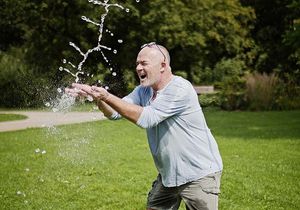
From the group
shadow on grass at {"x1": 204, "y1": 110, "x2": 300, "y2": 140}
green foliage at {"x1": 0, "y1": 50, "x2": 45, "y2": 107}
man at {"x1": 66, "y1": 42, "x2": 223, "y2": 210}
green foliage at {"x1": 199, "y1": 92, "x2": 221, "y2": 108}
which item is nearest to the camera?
man at {"x1": 66, "y1": 42, "x2": 223, "y2": 210}

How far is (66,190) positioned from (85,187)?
29cm

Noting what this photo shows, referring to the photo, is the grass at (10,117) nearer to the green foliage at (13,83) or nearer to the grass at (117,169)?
the green foliage at (13,83)

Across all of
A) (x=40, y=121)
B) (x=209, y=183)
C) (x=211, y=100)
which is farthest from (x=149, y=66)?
(x=211, y=100)

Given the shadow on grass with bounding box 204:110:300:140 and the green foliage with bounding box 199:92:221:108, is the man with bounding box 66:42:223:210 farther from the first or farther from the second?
the green foliage with bounding box 199:92:221:108

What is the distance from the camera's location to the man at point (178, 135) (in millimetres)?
3496

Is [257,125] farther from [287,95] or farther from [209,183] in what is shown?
[209,183]

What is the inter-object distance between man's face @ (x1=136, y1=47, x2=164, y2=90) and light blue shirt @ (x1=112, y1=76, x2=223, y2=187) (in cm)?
11

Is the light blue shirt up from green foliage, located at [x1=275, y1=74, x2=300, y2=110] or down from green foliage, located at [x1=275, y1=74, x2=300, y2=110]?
up

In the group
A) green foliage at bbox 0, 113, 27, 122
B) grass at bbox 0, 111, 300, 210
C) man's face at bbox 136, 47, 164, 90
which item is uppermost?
man's face at bbox 136, 47, 164, 90

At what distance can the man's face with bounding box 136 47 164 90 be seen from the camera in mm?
3512

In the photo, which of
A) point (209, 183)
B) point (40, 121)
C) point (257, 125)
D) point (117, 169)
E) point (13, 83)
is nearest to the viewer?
point (209, 183)

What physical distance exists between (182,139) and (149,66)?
565 millimetres

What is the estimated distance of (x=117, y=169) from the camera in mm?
8711

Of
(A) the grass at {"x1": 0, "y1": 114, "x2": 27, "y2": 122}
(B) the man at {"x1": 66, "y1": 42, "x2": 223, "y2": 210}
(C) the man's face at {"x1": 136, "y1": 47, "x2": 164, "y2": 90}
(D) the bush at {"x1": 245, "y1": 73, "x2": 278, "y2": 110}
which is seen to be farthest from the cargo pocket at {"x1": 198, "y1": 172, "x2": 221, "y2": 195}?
(D) the bush at {"x1": 245, "y1": 73, "x2": 278, "y2": 110}
